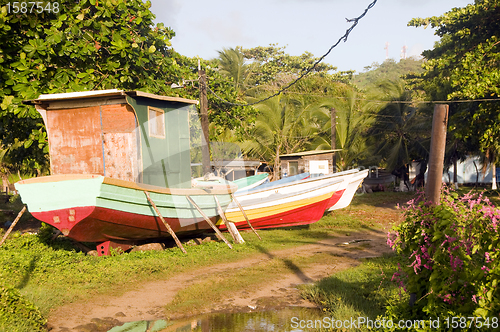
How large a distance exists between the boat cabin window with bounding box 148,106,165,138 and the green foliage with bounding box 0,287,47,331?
489cm

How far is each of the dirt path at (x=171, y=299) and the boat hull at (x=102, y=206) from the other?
5.76 ft

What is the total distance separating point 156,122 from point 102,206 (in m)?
2.63

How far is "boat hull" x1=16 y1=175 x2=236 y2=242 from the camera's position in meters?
7.42

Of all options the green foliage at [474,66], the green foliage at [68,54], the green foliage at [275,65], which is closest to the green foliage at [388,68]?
the green foliage at [275,65]

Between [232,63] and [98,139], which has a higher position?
[232,63]

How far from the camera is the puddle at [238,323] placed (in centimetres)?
543

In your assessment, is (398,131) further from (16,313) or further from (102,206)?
(16,313)

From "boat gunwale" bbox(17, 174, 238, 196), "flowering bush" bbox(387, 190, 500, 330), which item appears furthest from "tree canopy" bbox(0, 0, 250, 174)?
"flowering bush" bbox(387, 190, 500, 330)

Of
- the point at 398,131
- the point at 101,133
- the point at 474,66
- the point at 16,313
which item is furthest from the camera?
the point at 398,131

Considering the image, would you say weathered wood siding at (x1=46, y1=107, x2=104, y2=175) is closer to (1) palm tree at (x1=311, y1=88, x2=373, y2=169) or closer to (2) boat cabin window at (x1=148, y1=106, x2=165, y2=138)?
(2) boat cabin window at (x1=148, y1=106, x2=165, y2=138)

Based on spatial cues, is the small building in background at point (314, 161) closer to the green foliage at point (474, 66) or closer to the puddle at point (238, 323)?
the green foliage at point (474, 66)

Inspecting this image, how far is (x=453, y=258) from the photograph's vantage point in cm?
359

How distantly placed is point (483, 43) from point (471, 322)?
14.6m

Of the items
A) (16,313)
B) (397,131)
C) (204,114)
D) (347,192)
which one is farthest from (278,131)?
(16,313)
